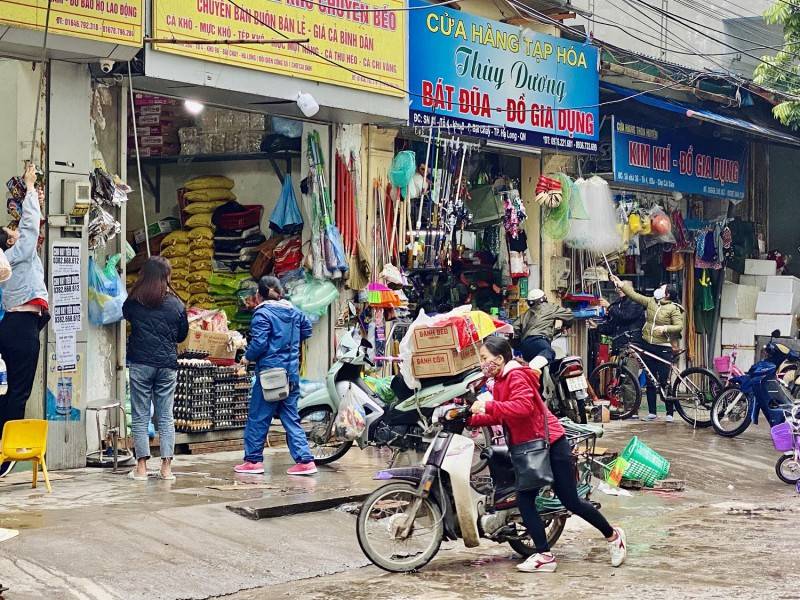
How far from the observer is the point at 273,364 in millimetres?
11047

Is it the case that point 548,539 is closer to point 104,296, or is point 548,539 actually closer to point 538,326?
point 104,296

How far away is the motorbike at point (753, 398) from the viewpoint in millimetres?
14887

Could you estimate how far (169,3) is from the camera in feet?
37.2

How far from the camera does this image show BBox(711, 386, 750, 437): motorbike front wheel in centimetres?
1584

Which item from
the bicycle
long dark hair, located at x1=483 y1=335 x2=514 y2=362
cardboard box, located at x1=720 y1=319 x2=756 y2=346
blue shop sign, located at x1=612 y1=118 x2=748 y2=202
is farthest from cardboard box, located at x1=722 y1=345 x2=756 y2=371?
long dark hair, located at x1=483 y1=335 x2=514 y2=362

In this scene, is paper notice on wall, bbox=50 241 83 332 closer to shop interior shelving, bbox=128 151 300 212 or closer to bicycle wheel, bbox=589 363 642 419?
shop interior shelving, bbox=128 151 300 212

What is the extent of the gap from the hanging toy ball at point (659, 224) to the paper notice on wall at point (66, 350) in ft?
35.0

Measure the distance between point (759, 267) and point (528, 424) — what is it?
15722 millimetres

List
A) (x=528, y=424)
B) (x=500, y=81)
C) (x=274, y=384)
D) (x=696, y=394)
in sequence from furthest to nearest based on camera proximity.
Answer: (x=696, y=394)
(x=500, y=81)
(x=274, y=384)
(x=528, y=424)

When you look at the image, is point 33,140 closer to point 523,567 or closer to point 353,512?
point 353,512

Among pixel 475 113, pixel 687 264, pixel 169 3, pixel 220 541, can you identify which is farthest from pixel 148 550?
pixel 687 264

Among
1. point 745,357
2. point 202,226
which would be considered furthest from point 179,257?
point 745,357

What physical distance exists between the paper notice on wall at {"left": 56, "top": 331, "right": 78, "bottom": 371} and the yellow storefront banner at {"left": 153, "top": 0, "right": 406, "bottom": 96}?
2.66m

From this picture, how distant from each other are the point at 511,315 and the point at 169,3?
7.69 metres
